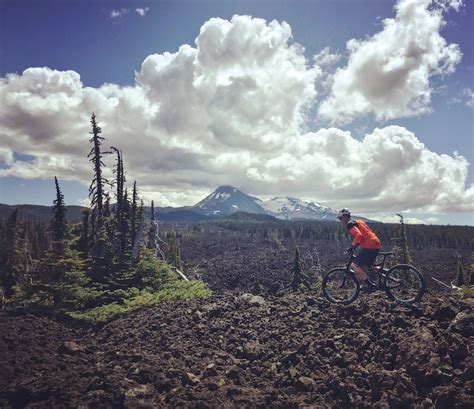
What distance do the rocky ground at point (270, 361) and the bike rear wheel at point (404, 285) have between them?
393mm

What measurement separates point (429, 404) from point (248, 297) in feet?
31.9

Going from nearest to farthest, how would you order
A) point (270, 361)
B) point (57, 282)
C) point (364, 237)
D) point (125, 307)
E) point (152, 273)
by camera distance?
point (270, 361) < point (364, 237) < point (125, 307) < point (57, 282) < point (152, 273)

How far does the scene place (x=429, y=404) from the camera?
25.7ft

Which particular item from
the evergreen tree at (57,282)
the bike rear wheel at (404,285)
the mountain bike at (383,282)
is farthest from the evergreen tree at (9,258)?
the bike rear wheel at (404,285)

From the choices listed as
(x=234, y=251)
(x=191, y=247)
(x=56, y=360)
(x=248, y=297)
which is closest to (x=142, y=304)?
(x=248, y=297)

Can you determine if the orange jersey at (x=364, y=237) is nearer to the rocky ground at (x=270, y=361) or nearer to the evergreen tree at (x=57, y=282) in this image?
the rocky ground at (x=270, y=361)

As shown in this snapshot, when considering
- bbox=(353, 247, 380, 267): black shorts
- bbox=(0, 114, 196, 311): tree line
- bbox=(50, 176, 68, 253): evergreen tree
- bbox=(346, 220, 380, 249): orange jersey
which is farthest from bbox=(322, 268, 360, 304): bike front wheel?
bbox=(50, 176, 68, 253): evergreen tree

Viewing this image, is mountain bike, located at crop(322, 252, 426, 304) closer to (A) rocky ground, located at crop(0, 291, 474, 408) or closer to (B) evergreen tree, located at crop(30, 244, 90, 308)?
(A) rocky ground, located at crop(0, 291, 474, 408)

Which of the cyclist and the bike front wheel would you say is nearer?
the cyclist

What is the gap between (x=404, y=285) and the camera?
41.5ft

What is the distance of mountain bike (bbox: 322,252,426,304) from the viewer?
39.7ft

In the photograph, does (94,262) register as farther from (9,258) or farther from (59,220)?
(9,258)

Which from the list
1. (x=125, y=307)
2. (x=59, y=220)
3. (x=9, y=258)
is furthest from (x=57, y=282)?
(x=9, y=258)

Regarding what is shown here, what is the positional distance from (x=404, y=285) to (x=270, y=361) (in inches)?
211
